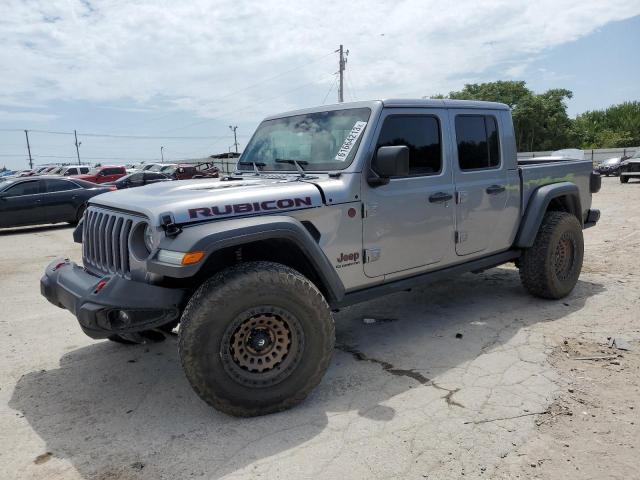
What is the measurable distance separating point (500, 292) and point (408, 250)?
7.39 feet

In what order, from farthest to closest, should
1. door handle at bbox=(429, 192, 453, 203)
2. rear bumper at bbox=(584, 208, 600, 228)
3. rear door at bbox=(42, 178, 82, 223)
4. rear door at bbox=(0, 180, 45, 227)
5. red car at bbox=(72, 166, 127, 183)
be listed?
red car at bbox=(72, 166, 127, 183), rear door at bbox=(42, 178, 82, 223), rear door at bbox=(0, 180, 45, 227), rear bumper at bbox=(584, 208, 600, 228), door handle at bbox=(429, 192, 453, 203)

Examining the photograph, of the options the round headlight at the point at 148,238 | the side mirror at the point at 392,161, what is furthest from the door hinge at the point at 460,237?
the round headlight at the point at 148,238

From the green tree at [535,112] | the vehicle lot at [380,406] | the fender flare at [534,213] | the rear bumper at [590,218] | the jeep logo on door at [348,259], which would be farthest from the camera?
the green tree at [535,112]

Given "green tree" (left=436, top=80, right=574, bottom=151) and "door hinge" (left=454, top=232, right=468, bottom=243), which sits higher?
"green tree" (left=436, top=80, right=574, bottom=151)

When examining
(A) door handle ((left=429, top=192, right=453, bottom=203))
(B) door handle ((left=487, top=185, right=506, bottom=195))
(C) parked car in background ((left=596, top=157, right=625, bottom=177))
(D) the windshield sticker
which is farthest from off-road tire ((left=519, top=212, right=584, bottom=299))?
(C) parked car in background ((left=596, top=157, right=625, bottom=177))

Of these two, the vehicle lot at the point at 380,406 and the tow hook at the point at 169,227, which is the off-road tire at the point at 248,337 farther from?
the tow hook at the point at 169,227

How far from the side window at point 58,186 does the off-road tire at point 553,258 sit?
38.2 ft

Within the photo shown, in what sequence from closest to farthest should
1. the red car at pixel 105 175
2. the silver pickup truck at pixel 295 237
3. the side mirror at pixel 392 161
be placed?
the silver pickup truck at pixel 295 237, the side mirror at pixel 392 161, the red car at pixel 105 175

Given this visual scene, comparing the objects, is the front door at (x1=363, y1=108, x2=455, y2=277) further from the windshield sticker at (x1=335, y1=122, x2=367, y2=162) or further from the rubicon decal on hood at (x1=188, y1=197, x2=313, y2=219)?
the rubicon decal on hood at (x1=188, y1=197, x2=313, y2=219)

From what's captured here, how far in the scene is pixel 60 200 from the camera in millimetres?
12844

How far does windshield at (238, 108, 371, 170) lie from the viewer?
12.5 ft

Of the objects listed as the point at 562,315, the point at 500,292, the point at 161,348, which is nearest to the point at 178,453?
the point at 161,348

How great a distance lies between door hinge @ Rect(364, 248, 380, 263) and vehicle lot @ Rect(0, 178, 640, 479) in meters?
0.82

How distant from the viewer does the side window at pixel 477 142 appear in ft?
14.6
